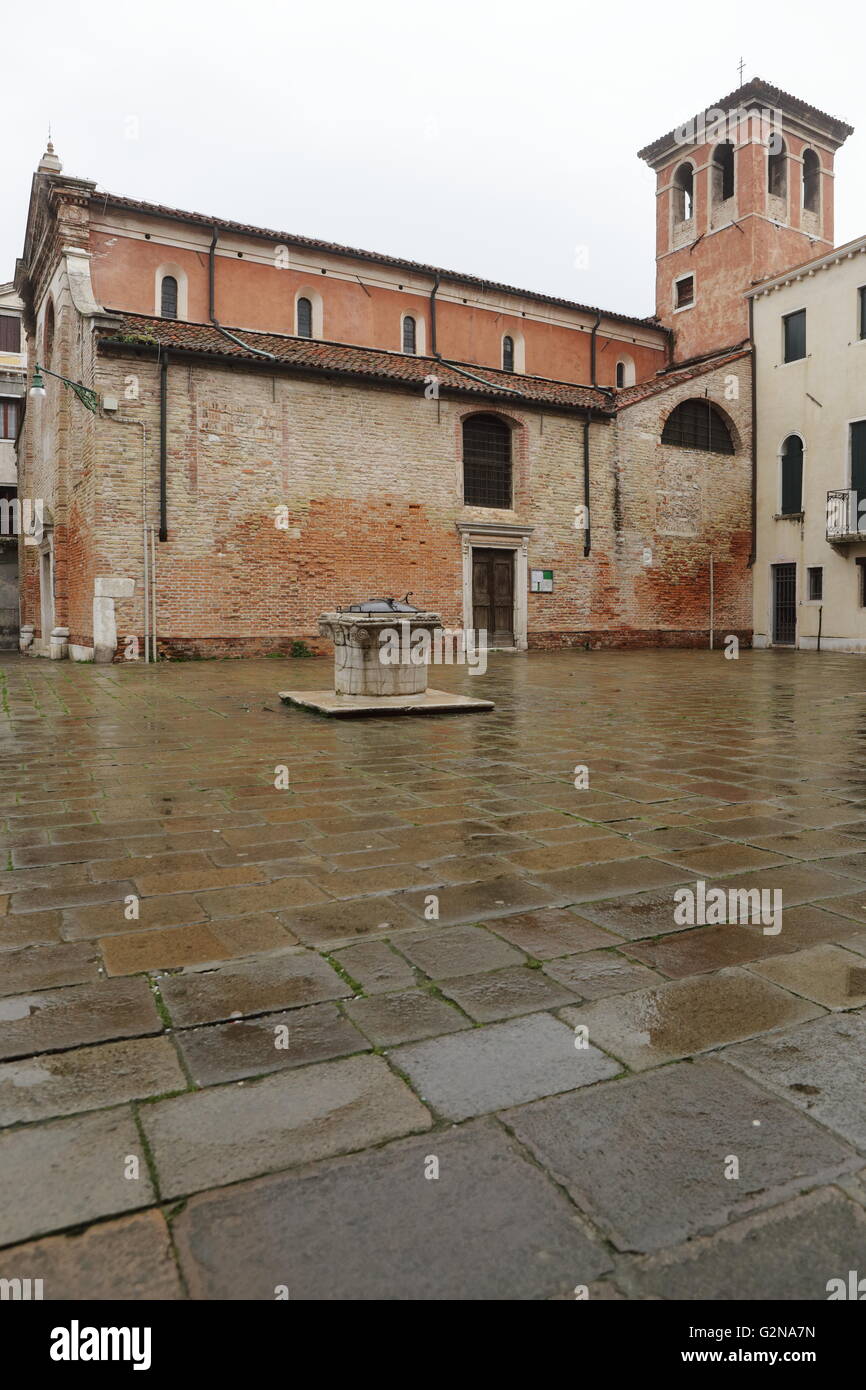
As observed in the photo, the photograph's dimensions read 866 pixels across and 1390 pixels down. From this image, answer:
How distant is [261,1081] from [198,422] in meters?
17.3

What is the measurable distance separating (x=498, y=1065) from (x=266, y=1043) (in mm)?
567

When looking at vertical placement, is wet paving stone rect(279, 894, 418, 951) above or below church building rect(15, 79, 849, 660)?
below

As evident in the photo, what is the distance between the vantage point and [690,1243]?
4.90 ft

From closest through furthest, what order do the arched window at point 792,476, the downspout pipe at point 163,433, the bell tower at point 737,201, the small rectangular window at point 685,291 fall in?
1. the downspout pipe at point 163,433
2. the arched window at point 792,476
3. the bell tower at point 737,201
4. the small rectangular window at point 685,291

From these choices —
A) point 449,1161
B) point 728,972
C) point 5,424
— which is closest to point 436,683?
point 728,972

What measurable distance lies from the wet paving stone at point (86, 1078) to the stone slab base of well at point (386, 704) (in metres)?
6.47

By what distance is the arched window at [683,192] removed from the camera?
1110 inches

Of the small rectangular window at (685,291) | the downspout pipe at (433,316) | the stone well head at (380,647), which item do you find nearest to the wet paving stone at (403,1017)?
the stone well head at (380,647)

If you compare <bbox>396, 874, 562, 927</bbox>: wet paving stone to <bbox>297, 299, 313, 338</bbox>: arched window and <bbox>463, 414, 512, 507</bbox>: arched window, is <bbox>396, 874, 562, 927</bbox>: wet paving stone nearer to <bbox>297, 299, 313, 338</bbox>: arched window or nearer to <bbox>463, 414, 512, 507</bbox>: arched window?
<bbox>463, 414, 512, 507</bbox>: arched window

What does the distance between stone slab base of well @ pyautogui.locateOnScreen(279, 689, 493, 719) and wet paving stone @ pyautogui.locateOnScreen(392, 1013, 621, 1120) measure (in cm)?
647

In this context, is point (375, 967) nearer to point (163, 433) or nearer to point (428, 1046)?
point (428, 1046)

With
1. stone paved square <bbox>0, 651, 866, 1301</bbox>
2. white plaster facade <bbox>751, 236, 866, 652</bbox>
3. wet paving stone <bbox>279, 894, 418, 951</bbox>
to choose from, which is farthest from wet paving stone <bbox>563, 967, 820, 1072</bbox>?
white plaster facade <bbox>751, 236, 866, 652</bbox>

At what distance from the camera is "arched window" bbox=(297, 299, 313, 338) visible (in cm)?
2284

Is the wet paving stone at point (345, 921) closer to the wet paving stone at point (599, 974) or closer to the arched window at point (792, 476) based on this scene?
the wet paving stone at point (599, 974)
